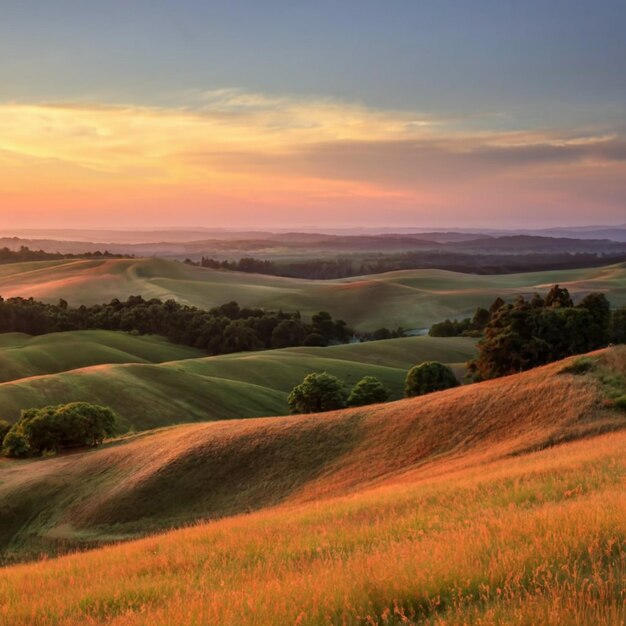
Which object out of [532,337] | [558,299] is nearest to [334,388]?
[532,337]

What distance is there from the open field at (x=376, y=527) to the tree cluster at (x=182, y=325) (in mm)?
99096

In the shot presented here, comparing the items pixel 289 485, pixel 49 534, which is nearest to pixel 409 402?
pixel 289 485

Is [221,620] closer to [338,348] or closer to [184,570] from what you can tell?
[184,570]

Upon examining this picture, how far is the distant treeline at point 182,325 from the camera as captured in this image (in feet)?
459

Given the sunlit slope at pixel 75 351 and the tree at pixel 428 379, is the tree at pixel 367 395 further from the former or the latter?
the sunlit slope at pixel 75 351

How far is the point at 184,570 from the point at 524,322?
52520mm

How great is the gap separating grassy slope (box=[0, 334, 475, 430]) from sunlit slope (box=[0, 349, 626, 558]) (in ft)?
91.7

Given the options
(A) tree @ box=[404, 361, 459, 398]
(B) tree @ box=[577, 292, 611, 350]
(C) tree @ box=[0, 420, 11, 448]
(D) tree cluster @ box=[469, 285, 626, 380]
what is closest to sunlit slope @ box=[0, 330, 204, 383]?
(C) tree @ box=[0, 420, 11, 448]

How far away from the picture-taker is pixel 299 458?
38094mm

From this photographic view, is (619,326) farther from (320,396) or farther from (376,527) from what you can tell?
(376,527)

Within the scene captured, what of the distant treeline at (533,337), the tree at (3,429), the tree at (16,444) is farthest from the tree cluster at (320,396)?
the tree at (3,429)

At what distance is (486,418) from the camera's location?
36.3 metres

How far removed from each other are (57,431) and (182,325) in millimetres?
92591

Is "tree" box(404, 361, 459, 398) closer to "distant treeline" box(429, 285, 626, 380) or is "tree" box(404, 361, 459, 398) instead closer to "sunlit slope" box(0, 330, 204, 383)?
"distant treeline" box(429, 285, 626, 380)
